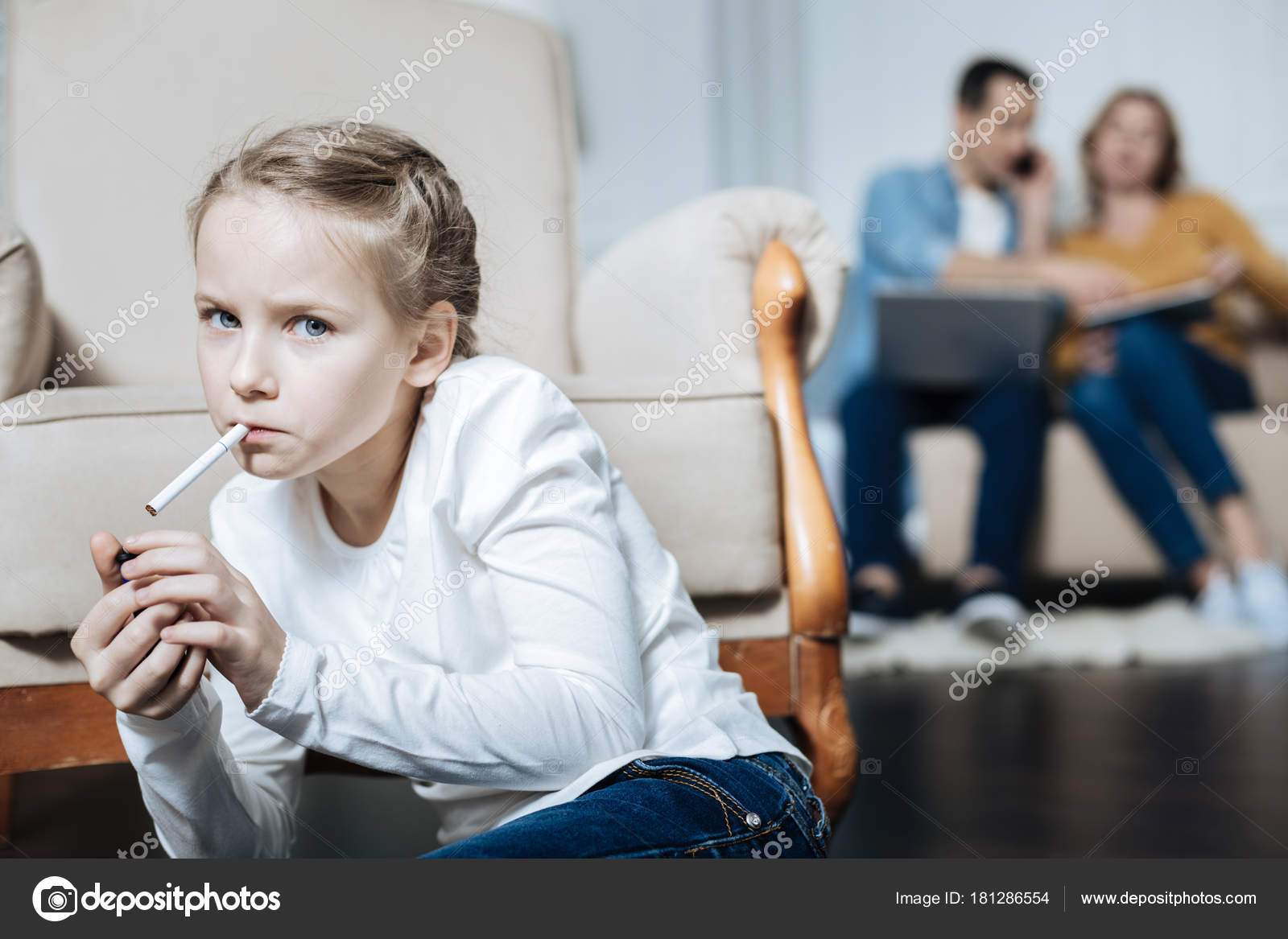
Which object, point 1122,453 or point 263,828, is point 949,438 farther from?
point 263,828

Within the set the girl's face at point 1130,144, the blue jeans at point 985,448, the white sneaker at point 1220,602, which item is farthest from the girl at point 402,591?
the girl's face at point 1130,144

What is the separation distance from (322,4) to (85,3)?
0.21m

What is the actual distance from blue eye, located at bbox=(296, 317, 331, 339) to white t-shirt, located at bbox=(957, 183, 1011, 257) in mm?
1601

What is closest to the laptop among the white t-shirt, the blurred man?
the blurred man

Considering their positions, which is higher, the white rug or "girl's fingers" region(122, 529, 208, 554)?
"girl's fingers" region(122, 529, 208, 554)

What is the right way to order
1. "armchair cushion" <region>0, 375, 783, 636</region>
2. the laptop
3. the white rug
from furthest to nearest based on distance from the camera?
1. the laptop
2. the white rug
3. "armchair cushion" <region>0, 375, 783, 636</region>

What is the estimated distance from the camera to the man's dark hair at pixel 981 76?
1856mm

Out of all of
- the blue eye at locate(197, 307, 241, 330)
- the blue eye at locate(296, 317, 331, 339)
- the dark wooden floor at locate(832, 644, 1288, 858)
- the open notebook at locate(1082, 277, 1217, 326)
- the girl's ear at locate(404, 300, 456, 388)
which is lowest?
the dark wooden floor at locate(832, 644, 1288, 858)

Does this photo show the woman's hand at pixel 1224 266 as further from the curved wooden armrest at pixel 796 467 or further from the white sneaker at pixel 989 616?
the curved wooden armrest at pixel 796 467

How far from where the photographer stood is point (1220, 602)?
160 centimetres

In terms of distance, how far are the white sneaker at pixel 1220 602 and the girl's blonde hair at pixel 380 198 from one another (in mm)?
1409

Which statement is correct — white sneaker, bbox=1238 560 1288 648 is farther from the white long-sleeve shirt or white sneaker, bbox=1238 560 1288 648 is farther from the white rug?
the white long-sleeve shirt

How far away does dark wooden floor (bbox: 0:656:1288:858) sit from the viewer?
77 centimetres

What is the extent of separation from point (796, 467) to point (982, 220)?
54.9 inches
